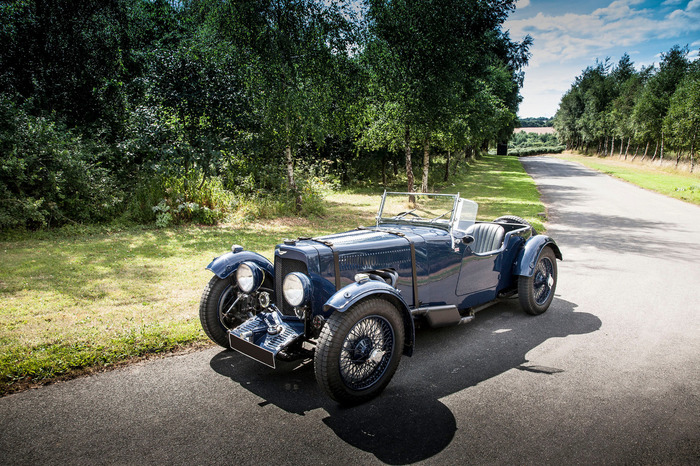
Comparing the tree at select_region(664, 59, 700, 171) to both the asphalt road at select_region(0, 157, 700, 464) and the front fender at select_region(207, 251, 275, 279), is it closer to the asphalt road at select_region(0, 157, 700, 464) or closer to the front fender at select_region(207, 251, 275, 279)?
the asphalt road at select_region(0, 157, 700, 464)

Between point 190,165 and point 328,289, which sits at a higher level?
point 190,165

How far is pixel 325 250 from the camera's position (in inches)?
150

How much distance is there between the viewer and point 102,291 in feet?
19.5

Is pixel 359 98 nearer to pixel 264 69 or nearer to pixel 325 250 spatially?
pixel 264 69

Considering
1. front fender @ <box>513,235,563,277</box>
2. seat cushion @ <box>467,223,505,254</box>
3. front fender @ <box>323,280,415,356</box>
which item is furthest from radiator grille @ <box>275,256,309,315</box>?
front fender @ <box>513,235,563,277</box>

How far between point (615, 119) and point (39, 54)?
54067 millimetres

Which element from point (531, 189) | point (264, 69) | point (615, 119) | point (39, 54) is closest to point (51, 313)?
point (264, 69)

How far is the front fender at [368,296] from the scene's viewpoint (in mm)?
3278

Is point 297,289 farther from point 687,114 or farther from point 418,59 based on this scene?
point 687,114

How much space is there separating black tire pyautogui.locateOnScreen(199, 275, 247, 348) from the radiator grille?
50 cm

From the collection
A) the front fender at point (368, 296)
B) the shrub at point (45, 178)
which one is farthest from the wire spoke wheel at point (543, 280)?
the shrub at point (45, 178)

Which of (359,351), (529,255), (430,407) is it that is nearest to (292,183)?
(529,255)

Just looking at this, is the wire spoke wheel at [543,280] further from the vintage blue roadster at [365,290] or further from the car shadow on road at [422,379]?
the car shadow on road at [422,379]

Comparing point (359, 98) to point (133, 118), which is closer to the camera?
point (133, 118)
